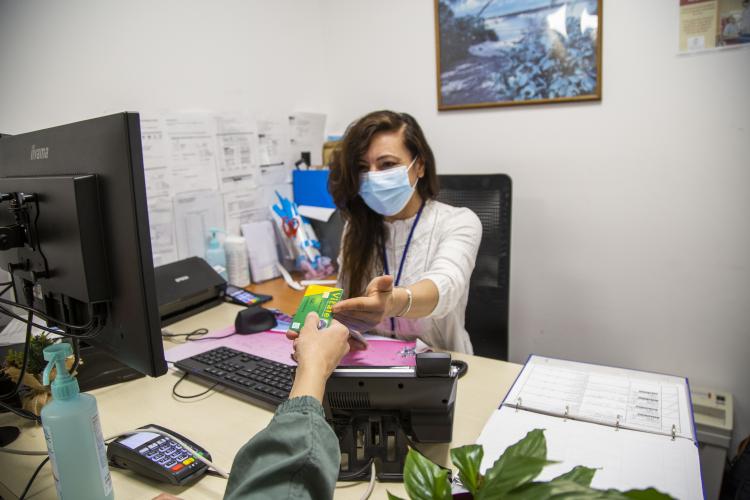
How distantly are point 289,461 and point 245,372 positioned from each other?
634 millimetres

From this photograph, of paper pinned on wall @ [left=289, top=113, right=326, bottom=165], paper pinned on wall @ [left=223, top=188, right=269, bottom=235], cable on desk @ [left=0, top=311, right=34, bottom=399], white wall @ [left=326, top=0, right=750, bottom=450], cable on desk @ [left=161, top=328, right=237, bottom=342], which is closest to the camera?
cable on desk @ [left=0, top=311, right=34, bottom=399]

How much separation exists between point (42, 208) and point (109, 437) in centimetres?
45

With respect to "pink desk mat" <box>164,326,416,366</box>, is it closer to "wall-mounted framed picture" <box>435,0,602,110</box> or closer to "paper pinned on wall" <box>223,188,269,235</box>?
"paper pinned on wall" <box>223,188,269,235</box>

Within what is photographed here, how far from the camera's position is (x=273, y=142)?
2.24 meters

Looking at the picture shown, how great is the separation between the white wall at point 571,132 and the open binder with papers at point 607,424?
3.03 ft

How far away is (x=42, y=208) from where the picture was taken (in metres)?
0.82

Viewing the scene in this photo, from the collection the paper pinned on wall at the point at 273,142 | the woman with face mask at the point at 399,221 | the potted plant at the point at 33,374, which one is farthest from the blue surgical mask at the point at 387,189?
the potted plant at the point at 33,374

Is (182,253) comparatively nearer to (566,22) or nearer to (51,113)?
(51,113)

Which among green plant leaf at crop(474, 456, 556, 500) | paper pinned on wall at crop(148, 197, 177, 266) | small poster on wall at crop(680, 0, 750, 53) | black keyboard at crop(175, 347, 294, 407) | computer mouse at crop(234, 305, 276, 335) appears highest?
small poster on wall at crop(680, 0, 750, 53)

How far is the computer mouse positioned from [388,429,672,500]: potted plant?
40.8 inches

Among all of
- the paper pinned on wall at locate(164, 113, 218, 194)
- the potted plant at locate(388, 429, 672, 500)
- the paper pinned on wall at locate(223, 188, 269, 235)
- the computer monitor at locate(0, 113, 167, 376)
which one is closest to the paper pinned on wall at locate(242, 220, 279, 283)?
the paper pinned on wall at locate(223, 188, 269, 235)

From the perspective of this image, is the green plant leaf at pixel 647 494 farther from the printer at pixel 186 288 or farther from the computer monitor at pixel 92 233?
the printer at pixel 186 288

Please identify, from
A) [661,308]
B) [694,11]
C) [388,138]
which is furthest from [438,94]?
[661,308]

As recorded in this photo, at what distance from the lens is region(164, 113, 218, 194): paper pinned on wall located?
1837 millimetres
